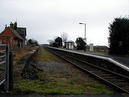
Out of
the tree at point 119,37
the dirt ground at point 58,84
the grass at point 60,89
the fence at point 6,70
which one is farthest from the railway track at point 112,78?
the tree at point 119,37

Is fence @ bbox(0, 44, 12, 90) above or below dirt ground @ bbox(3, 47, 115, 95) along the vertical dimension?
above

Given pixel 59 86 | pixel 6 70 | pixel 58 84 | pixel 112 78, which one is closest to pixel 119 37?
pixel 112 78

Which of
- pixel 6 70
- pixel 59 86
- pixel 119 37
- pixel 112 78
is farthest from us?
pixel 119 37

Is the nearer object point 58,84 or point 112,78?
point 58,84

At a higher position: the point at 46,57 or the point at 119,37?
the point at 119,37

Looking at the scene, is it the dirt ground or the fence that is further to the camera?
the dirt ground

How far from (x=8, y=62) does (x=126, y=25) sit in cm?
3613

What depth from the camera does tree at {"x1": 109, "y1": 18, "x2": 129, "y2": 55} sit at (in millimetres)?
41344

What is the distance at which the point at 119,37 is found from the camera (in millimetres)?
42250

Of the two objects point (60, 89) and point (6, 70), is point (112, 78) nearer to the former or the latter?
point (60, 89)

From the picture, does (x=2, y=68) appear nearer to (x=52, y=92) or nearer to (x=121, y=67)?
(x=52, y=92)

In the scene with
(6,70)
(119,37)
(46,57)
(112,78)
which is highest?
(119,37)

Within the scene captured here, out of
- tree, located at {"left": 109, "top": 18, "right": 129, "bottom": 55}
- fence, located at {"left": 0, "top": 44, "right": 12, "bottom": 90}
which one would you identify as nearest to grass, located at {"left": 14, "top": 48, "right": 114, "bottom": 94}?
fence, located at {"left": 0, "top": 44, "right": 12, "bottom": 90}

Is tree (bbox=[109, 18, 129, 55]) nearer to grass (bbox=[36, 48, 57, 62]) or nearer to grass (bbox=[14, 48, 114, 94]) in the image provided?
grass (bbox=[36, 48, 57, 62])
